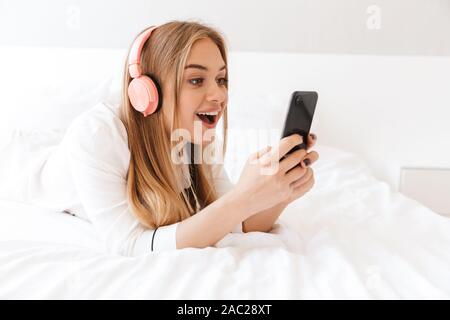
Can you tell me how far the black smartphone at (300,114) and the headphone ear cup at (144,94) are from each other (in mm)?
263

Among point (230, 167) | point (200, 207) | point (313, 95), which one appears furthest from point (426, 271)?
point (230, 167)

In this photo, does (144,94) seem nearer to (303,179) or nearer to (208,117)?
(208,117)

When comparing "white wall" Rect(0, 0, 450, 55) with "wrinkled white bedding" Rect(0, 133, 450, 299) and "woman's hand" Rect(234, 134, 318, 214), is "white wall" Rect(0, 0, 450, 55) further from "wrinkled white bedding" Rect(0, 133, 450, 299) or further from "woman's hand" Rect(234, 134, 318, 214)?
"woman's hand" Rect(234, 134, 318, 214)

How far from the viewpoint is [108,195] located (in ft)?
2.80

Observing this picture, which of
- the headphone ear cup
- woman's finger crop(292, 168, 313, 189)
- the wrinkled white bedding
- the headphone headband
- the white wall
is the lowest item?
the wrinkled white bedding

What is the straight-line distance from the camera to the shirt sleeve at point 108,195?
84 cm

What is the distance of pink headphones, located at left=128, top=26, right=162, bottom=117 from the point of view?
0.86m

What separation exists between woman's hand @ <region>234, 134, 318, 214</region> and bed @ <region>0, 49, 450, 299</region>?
0.10 m

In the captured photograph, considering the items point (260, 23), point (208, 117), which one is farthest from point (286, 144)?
point (260, 23)

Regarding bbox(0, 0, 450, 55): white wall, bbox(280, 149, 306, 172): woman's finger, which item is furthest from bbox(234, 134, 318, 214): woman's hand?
bbox(0, 0, 450, 55): white wall

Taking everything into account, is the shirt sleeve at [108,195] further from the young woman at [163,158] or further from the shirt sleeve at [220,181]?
the shirt sleeve at [220,181]

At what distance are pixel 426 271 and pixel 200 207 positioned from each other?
0.52m

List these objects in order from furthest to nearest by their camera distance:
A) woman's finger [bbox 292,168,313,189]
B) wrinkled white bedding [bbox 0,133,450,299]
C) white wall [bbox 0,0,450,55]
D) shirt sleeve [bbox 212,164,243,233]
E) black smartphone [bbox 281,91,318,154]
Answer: white wall [bbox 0,0,450,55], shirt sleeve [bbox 212,164,243,233], woman's finger [bbox 292,168,313,189], black smartphone [bbox 281,91,318,154], wrinkled white bedding [bbox 0,133,450,299]

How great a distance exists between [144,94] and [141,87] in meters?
0.01
